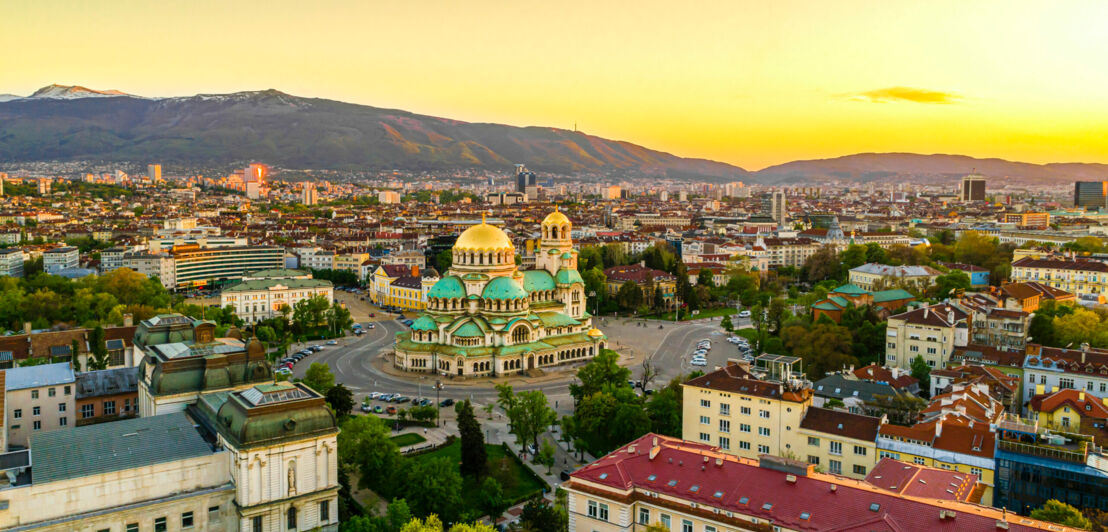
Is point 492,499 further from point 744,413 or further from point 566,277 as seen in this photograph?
point 566,277

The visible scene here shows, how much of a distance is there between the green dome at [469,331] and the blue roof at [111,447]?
2758 centimetres

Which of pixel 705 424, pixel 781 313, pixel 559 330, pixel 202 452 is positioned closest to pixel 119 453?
pixel 202 452

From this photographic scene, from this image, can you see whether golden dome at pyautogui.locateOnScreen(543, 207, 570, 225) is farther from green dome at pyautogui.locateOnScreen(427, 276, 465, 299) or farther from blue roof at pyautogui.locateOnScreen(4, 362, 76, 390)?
blue roof at pyautogui.locateOnScreen(4, 362, 76, 390)

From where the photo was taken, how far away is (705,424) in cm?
3694

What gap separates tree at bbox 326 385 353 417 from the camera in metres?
41.2

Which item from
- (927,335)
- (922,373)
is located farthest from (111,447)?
(927,335)

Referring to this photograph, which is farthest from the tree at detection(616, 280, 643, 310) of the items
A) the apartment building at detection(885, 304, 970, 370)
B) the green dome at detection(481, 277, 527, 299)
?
the apartment building at detection(885, 304, 970, 370)

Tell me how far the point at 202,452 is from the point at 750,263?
7929 cm

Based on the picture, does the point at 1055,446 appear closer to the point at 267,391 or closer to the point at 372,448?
the point at 372,448

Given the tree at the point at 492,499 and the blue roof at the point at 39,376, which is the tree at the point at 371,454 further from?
the blue roof at the point at 39,376

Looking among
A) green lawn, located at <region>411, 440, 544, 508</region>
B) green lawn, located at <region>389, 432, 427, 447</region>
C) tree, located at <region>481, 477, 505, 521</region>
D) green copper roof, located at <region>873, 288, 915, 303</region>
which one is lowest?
green lawn, located at <region>411, 440, 544, 508</region>

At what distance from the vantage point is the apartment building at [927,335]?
158 feet

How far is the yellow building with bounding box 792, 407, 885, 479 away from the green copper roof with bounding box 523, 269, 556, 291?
104 feet

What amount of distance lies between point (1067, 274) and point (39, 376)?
70.3 metres
